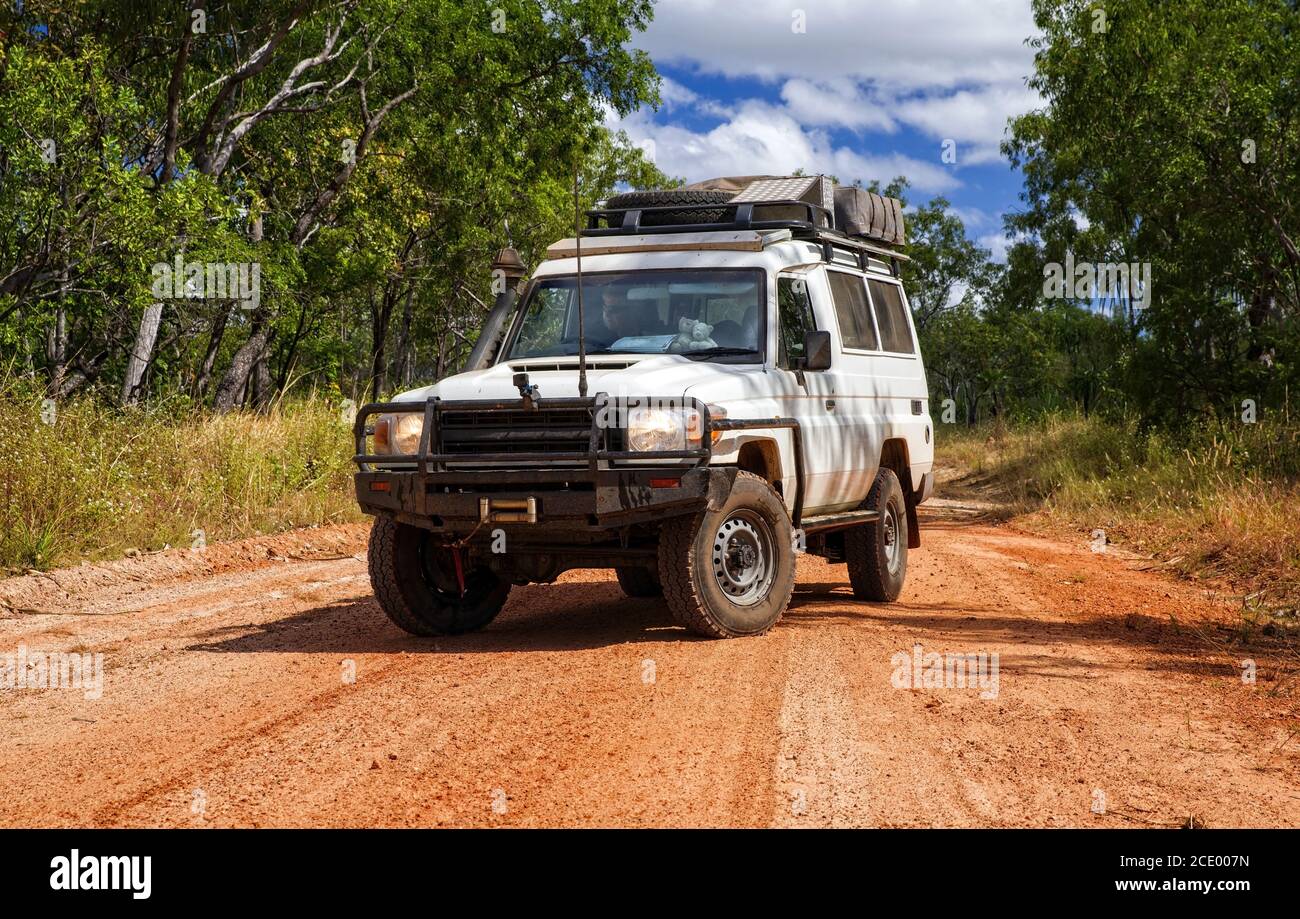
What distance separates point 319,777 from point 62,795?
0.92 metres

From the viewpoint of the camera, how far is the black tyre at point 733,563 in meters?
7.48

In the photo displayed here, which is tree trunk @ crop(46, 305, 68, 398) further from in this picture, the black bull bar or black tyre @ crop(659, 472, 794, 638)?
black tyre @ crop(659, 472, 794, 638)

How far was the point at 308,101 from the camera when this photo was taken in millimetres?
24453

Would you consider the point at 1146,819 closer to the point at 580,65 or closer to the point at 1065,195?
the point at 580,65

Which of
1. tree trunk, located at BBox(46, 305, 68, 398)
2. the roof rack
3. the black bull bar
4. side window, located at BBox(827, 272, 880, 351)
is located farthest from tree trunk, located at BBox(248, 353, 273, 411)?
the black bull bar

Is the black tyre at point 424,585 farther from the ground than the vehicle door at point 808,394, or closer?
closer

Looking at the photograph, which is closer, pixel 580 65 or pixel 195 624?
pixel 195 624

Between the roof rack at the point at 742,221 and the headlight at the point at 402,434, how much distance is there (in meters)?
2.23

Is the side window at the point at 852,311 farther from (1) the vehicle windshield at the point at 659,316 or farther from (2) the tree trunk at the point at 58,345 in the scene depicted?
(2) the tree trunk at the point at 58,345

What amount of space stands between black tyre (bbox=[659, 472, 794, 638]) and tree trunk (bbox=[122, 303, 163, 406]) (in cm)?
1285

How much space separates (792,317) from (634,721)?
3.77 meters

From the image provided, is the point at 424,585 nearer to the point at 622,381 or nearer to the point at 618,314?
the point at 622,381

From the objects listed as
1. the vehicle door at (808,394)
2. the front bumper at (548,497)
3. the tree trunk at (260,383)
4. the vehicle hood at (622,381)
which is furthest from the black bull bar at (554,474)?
the tree trunk at (260,383)

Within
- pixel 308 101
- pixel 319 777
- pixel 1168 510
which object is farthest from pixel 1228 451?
pixel 308 101
